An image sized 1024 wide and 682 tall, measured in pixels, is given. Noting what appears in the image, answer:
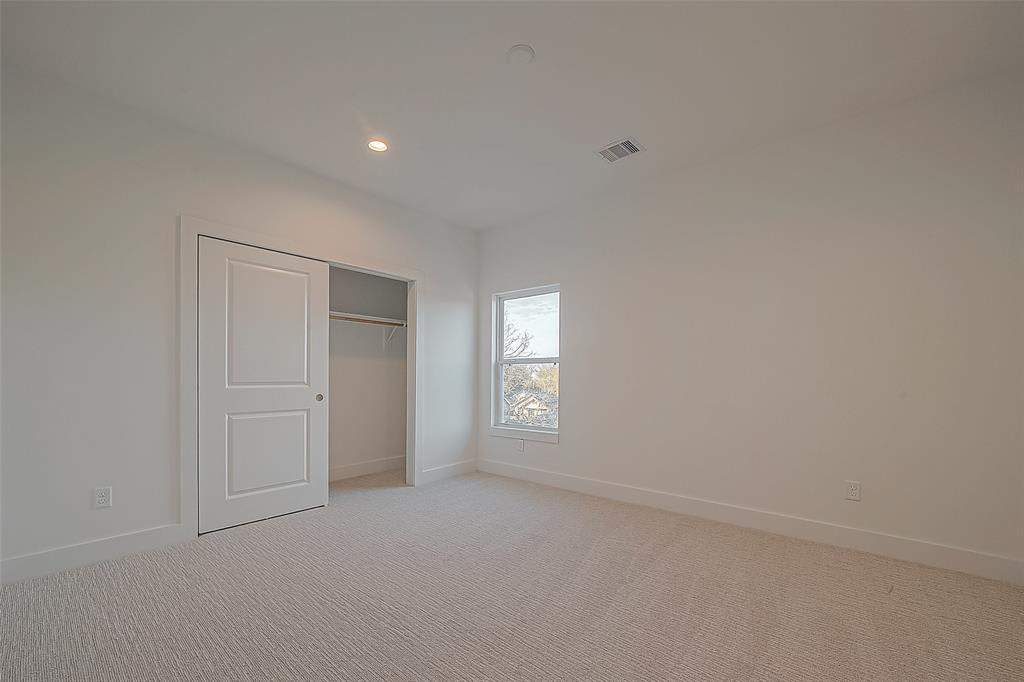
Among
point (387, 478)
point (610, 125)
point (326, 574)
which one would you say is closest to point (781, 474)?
point (610, 125)

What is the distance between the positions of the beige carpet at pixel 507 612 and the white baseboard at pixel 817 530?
0.09 meters

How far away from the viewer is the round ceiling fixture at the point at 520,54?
2.29m

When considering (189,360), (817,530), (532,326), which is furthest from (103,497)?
(817,530)

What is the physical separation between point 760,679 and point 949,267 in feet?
8.16

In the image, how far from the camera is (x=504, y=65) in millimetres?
2418

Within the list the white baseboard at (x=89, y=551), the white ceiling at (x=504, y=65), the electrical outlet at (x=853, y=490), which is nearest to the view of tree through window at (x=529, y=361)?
the white ceiling at (x=504, y=65)

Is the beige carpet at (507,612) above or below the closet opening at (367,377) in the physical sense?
below

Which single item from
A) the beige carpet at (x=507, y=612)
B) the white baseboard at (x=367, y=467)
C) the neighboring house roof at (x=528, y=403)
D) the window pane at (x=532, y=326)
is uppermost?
the window pane at (x=532, y=326)

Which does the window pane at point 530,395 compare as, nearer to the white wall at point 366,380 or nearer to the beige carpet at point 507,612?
the white wall at point 366,380

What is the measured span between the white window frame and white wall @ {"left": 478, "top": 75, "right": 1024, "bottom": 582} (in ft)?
1.12

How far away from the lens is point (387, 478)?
4672 millimetres

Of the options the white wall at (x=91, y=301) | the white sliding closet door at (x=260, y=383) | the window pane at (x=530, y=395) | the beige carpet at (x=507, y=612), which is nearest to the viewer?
the beige carpet at (x=507, y=612)

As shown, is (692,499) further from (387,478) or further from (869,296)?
(387,478)

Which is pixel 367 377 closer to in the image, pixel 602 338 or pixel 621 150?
pixel 602 338
